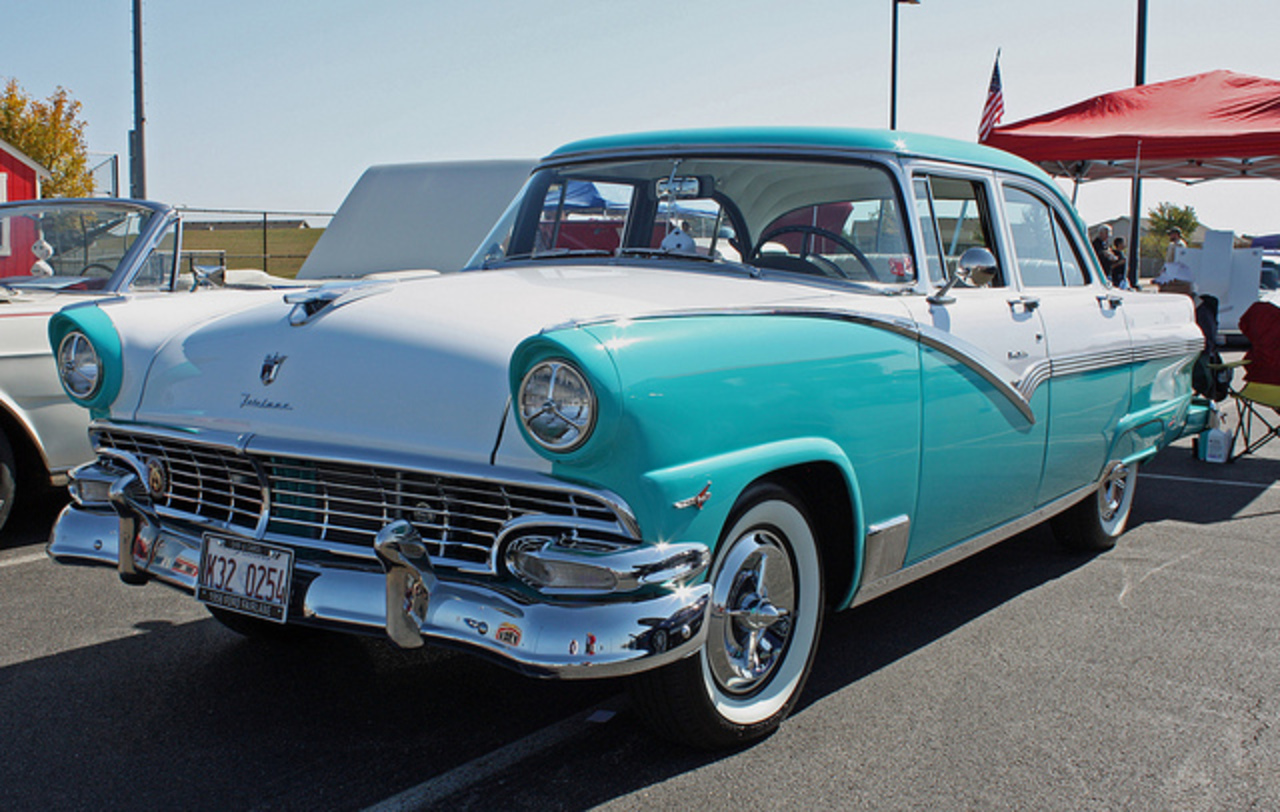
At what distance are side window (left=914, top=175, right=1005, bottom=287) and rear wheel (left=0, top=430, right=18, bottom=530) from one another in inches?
154

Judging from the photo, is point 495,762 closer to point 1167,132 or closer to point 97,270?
point 97,270

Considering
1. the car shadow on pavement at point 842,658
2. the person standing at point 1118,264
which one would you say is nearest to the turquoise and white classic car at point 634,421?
the car shadow on pavement at point 842,658

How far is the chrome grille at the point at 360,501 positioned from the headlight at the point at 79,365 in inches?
12.1

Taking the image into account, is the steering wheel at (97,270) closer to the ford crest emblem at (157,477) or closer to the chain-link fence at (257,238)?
the ford crest emblem at (157,477)

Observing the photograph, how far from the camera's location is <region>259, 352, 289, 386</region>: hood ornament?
9.75ft

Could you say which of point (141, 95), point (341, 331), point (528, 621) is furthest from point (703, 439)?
point (141, 95)

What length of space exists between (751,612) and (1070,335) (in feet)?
7.03

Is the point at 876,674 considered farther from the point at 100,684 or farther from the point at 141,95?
the point at 141,95

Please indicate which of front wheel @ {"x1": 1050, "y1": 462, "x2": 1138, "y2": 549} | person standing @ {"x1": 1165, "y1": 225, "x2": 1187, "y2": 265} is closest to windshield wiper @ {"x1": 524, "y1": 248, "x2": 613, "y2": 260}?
front wheel @ {"x1": 1050, "y1": 462, "x2": 1138, "y2": 549}

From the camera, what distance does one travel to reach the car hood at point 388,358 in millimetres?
2703

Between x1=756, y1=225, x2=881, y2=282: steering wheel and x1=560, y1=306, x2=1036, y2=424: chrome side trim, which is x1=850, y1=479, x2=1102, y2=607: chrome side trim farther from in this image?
x1=756, y1=225, x2=881, y2=282: steering wheel

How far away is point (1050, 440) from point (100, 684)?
3.25 metres

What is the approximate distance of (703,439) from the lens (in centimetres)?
266

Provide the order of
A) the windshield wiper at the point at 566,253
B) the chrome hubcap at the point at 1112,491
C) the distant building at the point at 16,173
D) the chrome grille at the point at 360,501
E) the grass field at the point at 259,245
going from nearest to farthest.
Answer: the chrome grille at the point at 360,501, the windshield wiper at the point at 566,253, the chrome hubcap at the point at 1112,491, the grass field at the point at 259,245, the distant building at the point at 16,173
